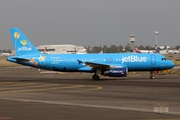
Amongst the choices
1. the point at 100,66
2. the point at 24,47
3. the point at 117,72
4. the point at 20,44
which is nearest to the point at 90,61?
the point at 100,66

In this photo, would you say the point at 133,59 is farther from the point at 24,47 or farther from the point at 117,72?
the point at 24,47

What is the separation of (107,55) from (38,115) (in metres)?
30.4

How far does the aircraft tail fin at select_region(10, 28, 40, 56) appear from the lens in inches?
1887

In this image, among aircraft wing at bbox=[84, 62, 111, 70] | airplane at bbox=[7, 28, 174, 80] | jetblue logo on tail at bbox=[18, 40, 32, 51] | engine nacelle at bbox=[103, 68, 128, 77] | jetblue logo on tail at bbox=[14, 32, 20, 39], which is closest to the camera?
engine nacelle at bbox=[103, 68, 128, 77]

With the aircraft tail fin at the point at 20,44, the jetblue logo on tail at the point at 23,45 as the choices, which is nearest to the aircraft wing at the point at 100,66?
the aircraft tail fin at the point at 20,44

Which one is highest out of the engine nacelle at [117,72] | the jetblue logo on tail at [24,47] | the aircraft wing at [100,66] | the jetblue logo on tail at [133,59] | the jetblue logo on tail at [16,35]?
the jetblue logo on tail at [16,35]

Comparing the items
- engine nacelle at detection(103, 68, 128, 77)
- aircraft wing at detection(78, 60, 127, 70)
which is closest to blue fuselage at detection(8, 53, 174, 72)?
aircraft wing at detection(78, 60, 127, 70)

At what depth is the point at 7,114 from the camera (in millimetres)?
17641

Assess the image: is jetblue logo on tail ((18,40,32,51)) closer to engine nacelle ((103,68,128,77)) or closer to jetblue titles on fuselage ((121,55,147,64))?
engine nacelle ((103,68,128,77))

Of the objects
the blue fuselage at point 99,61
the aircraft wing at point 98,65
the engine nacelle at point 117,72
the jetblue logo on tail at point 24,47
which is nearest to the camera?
the engine nacelle at point 117,72

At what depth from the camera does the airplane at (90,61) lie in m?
45.9

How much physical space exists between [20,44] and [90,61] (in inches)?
339

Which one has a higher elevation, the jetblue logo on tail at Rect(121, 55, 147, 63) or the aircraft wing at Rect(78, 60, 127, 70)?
the jetblue logo on tail at Rect(121, 55, 147, 63)

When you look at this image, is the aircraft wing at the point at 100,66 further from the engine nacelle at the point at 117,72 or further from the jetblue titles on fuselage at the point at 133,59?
the jetblue titles on fuselage at the point at 133,59
